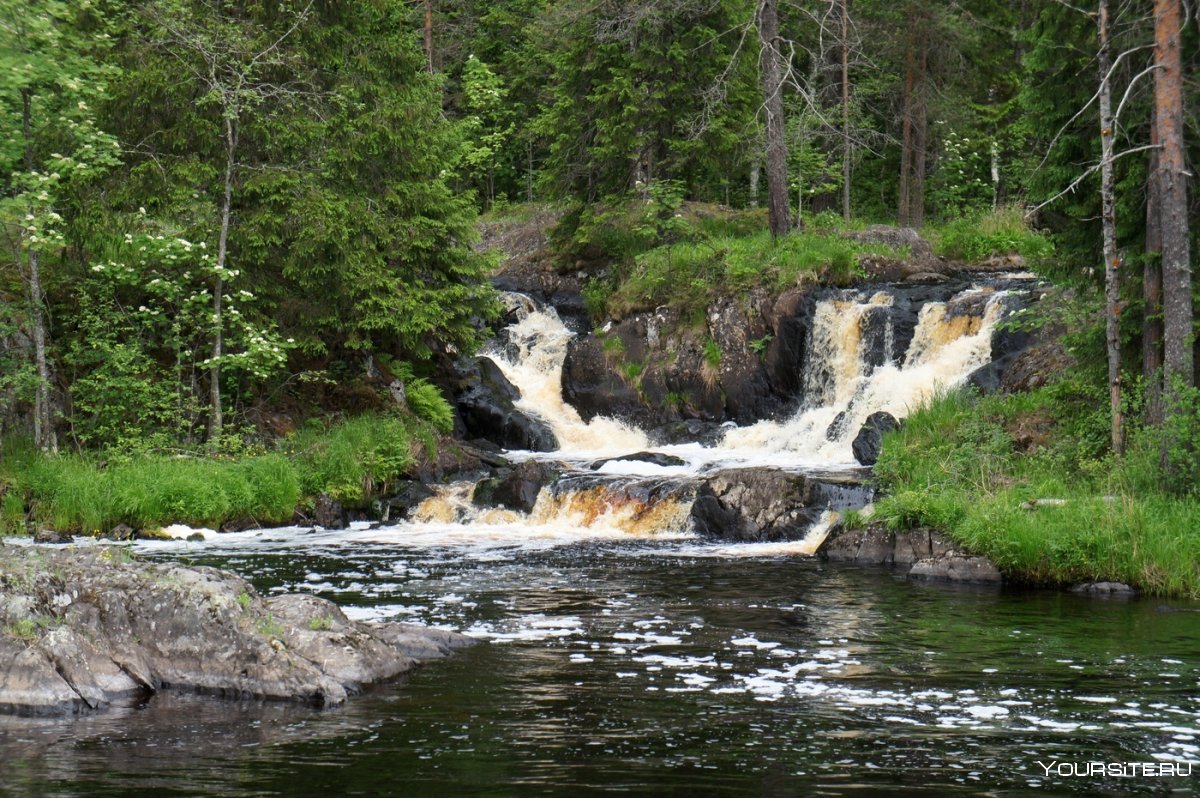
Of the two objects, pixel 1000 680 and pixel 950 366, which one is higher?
pixel 950 366

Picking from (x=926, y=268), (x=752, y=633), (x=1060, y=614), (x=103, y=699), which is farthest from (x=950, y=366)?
(x=103, y=699)

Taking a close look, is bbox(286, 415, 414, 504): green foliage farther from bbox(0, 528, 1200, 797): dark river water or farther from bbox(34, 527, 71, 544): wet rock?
bbox(0, 528, 1200, 797): dark river water

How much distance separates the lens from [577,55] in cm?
2805

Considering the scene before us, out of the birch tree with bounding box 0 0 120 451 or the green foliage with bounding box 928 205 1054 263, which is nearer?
the birch tree with bounding box 0 0 120 451

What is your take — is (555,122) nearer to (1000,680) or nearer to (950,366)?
(950,366)

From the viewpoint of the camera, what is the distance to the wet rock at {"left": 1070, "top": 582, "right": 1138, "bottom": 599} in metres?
12.3

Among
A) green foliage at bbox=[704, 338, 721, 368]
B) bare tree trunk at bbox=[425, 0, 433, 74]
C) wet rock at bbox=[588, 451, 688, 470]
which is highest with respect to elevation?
bare tree trunk at bbox=[425, 0, 433, 74]

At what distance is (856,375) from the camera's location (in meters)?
21.8

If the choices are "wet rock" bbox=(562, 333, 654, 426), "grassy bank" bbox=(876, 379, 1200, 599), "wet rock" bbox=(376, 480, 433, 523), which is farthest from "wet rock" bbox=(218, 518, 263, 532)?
"grassy bank" bbox=(876, 379, 1200, 599)

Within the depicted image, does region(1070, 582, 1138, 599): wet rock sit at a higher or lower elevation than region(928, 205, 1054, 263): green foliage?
lower

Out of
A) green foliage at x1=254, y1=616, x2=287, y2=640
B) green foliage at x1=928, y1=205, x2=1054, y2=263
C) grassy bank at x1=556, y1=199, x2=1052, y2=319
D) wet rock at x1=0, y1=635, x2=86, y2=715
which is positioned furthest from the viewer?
green foliage at x1=928, y1=205, x2=1054, y2=263

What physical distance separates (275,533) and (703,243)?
13.2 meters

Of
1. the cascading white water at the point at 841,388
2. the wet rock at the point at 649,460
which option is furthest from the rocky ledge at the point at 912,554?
the wet rock at the point at 649,460

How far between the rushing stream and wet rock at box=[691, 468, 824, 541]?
42 cm
